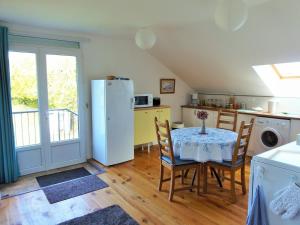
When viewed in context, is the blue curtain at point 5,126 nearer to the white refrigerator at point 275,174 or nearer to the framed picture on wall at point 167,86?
the framed picture on wall at point 167,86

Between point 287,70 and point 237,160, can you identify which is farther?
point 287,70

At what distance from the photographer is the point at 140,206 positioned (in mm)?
2689

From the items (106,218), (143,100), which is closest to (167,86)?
(143,100)

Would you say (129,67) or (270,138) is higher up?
(129,67)

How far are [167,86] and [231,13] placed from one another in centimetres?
336

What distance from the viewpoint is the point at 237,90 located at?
16.0ft

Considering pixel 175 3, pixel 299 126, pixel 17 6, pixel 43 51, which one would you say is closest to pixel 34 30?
pixel 43 51

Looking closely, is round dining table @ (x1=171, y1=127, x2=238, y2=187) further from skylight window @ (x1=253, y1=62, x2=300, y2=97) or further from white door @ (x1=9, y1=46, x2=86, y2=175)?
white door @ (x1=9, y1=46, x2=86, y2=175)

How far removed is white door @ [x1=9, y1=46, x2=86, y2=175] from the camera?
3.46 m

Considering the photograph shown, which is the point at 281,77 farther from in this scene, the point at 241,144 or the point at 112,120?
the point at 112,120

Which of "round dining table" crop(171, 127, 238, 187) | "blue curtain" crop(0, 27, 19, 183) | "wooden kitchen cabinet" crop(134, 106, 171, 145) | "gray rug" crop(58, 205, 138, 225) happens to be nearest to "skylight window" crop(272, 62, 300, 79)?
"round dining table" crop(171, 127, 238, 187)

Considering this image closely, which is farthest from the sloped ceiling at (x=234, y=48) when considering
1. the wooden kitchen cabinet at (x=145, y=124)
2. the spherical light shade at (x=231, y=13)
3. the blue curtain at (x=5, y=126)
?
the blue curtain at (x=5, y=126)

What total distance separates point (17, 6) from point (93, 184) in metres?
2.45

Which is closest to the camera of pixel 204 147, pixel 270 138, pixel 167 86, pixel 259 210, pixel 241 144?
pixel 259 210
